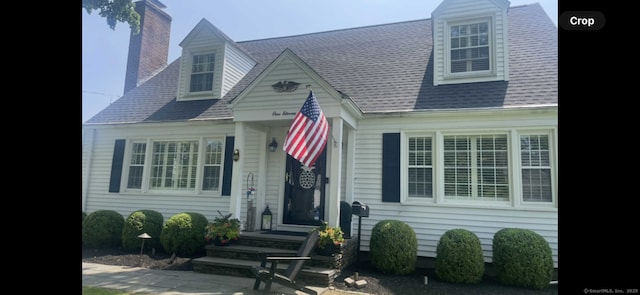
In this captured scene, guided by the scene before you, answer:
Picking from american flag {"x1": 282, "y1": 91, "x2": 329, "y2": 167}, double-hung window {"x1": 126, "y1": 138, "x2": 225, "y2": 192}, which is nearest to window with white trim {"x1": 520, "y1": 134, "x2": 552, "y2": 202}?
american flag {"x1": 282, "y1": 91, "x2": 329, "y2": 167}

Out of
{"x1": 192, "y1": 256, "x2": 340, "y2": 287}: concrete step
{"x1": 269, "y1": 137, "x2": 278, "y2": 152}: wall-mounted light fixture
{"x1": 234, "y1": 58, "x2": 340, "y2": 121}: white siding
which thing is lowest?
{"x1": 192, "y1": 256, "x2": 340, "y2": 287}: concrete step

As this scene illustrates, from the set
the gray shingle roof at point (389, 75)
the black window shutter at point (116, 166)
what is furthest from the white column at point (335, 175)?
the black window shutter at point (116, 166)

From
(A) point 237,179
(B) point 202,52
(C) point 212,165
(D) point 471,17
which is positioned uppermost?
(D) point 471,17

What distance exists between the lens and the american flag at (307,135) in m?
5.67

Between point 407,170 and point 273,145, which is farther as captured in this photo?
point 273,145

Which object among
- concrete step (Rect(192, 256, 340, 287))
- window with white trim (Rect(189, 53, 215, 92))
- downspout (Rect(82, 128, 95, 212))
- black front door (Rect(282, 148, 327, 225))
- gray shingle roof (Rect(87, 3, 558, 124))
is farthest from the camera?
window with white trim (Rect(189, 53, 215, 92))

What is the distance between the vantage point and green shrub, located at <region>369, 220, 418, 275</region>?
601 cm

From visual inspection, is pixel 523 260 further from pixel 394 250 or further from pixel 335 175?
pixel 335 175

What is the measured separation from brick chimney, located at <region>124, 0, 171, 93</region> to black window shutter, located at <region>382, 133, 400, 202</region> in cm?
852

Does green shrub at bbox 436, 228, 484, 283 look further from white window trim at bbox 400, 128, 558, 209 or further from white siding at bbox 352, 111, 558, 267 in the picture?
white window trim at bbox 400, 128, 558, 209

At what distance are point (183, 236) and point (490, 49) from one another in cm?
756

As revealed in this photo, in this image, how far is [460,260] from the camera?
5660 millimetres

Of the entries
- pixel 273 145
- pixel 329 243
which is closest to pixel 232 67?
pixel 273 145

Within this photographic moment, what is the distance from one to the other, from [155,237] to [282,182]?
3.18 metres
